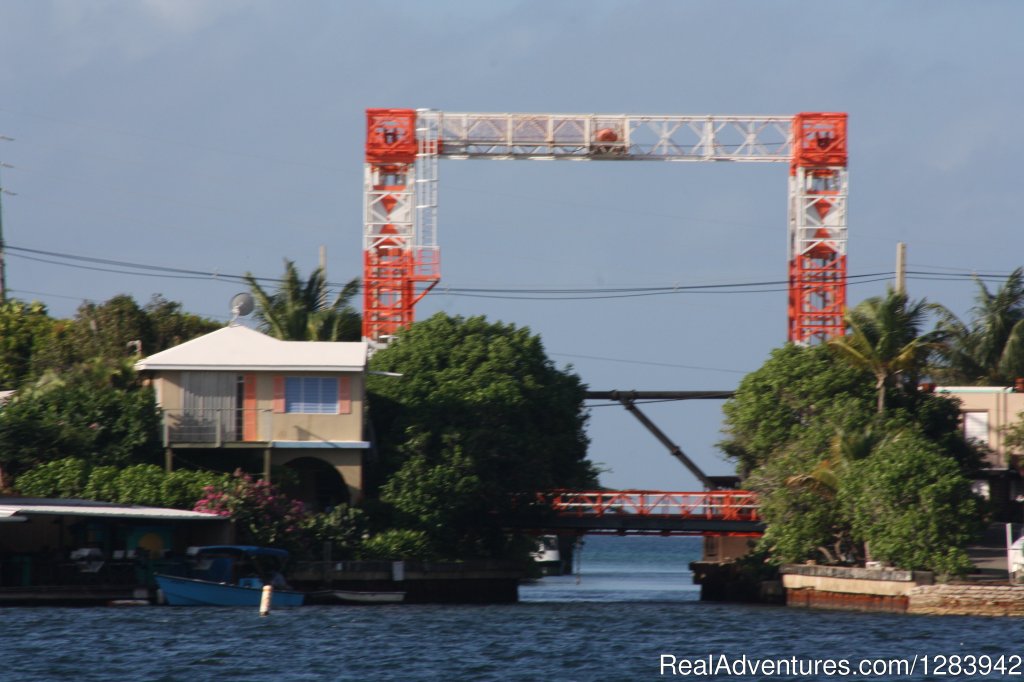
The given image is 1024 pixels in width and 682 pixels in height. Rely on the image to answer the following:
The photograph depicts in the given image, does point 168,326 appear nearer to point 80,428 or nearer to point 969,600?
point 80,428

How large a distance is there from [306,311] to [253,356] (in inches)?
622

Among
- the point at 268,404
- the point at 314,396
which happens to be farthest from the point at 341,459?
the point at 268,404

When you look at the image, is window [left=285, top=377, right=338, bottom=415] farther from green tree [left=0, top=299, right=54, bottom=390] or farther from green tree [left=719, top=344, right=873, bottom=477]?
green tree [left=0, top=299, right=54, bottom=390]

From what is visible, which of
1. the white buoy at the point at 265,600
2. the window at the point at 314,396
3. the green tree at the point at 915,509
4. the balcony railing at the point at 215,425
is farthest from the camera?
the window at the point at 314,396

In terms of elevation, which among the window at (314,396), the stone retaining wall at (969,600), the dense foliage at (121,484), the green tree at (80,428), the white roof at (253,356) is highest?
the white roof at (253,356)

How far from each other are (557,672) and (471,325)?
27.1m

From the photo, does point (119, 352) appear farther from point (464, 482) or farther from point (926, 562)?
point (926, 562)

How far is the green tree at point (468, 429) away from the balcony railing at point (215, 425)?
182 inches

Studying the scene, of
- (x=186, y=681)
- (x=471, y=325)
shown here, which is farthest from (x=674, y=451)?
(x=186, y=681)

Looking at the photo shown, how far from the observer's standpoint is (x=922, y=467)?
164 ft

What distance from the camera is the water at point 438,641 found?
35375 mm

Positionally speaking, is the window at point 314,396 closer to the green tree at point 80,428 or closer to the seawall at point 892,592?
the green tree at point 80,428

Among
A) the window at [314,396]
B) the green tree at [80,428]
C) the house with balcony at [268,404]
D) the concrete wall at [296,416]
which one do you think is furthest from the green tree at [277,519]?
the green tree at [80,428]

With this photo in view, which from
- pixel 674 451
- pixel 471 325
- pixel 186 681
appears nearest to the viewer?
pixel 186 681
